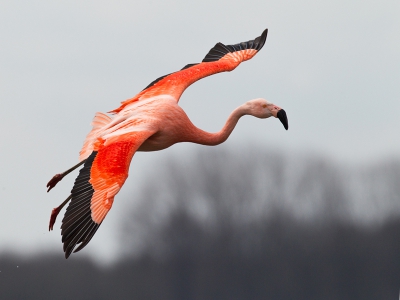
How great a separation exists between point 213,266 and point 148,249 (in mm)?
3988

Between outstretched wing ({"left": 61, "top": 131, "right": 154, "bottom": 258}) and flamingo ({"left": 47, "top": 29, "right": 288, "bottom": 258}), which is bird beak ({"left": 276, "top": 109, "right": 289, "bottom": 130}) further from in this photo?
outstretched wing ({"left": 61, "top": 131, "right": 154, "bottom": 258})

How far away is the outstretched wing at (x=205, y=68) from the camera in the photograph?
16.5m

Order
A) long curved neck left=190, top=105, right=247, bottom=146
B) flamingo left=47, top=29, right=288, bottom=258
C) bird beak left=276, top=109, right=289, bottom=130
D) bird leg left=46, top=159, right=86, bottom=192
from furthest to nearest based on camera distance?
long curved neck left=190, top=105, right=247, bottom=146
bird beak left=276, top=109, right=289, bottom=130
bird leg left=46, top=159, right=86, bottom=192
flamingo left=47, top=29, right=288, bottom=258


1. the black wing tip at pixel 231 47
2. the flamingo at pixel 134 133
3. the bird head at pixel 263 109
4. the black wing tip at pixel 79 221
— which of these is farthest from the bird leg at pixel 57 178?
the black wing tip at pixel 231 47

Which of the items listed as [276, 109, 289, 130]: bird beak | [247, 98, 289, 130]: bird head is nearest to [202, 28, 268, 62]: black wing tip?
[247, 98, 289, 130]: bird head

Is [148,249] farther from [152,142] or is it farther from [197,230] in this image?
[152,142]

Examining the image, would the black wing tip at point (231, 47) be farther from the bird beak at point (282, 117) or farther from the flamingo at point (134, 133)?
the bird beak at point (282, 117)

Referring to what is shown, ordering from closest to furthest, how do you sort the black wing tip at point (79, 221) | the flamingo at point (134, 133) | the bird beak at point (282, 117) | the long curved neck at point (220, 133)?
1. the black wing tip at point (79, 221)
2. the flamingo at point (134, 133)
3. the bird beak at point (282, 117)
4. the long curved neck at point (220, 133)

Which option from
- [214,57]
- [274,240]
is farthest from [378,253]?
[214,57]

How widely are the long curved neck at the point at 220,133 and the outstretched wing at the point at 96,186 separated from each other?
1637 millimetres

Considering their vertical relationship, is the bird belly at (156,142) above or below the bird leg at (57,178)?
above

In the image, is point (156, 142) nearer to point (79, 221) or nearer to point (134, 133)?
point (134, 133)

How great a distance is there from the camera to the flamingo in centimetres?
1299

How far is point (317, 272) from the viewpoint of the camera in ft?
169
